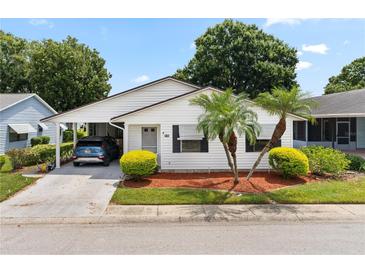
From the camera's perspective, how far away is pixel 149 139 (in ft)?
51.6

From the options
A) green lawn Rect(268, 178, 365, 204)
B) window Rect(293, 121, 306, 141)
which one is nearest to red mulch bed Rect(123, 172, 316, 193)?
green lawn Rect(268, 178, 365, 204)

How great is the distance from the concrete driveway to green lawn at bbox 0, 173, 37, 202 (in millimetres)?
Result: 299

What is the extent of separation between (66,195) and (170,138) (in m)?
5.57

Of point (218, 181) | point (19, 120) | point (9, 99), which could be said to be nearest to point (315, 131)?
point (218, 181)

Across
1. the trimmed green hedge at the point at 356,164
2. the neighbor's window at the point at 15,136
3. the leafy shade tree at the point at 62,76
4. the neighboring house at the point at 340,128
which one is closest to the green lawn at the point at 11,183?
the neighbor's window at the point at 15,136

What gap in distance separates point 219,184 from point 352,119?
1591cm

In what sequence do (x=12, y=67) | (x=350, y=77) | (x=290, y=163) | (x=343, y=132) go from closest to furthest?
(x=290, y=163) → (x=343, y=132) → (x=12, y=67) → (x=350, y=77)

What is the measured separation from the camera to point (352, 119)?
21578 millimetres

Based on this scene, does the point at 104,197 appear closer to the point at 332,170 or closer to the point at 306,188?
the point at 306,188

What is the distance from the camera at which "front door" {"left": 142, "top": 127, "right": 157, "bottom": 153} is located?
15.6 metres

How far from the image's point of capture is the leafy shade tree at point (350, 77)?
1769 inches

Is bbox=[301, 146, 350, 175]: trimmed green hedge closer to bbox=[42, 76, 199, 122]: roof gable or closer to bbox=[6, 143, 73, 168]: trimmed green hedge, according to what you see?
bbox=[42, 76, 199, 122]: roof gable

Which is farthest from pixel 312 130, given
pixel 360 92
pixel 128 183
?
pixel 128 183

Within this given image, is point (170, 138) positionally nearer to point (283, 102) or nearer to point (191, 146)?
point (191, 146)
